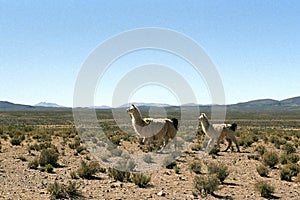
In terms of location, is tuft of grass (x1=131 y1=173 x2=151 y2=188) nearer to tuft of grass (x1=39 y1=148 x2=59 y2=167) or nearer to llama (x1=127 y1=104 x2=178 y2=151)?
tuft of grass (x1=39 y1=148 x2=59 y2=167)

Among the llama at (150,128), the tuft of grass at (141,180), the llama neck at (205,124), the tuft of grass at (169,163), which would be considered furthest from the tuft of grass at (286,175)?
the llama neck at (205,124)

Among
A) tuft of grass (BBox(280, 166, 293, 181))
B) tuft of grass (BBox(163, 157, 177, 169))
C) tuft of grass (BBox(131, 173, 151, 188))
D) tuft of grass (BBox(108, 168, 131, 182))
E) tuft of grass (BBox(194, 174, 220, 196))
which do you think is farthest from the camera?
tuft of grass (BBox(163, 157, 177, 169))

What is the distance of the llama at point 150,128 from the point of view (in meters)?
15.9

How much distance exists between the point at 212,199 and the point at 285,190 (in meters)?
2.51

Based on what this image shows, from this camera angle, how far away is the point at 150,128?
16.2 m

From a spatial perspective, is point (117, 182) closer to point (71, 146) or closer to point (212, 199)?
point (212, 199)

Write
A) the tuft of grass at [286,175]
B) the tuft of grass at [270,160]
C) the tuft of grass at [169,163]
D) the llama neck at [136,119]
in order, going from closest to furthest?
the tuft of grass at [286,175], the tuft of grass at [169,163], the tuft of grass at [270,160], the llama neck at [136,119]

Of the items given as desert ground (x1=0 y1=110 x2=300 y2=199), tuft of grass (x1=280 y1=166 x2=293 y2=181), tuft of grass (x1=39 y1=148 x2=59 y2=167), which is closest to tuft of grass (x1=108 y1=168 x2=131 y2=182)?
desert ground (x1=0 y1=110 x2=300 y2=199)

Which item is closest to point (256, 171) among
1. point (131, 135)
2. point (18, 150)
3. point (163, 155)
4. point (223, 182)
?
point (223, 182)

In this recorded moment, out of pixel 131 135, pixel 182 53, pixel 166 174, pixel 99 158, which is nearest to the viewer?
pixel 166 174

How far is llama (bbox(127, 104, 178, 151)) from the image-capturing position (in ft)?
52.1

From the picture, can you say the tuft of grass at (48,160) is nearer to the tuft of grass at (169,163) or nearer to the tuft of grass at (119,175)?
→ the tuft of grass at (119,175)

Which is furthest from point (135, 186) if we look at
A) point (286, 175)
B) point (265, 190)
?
point (286, 175)

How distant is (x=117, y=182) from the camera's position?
1091cm
